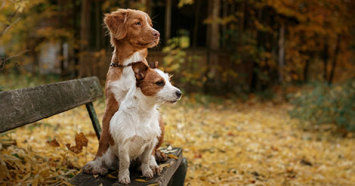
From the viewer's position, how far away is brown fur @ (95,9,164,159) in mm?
2191

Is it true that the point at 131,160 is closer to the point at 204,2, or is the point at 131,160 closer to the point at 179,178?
the point at 179,178

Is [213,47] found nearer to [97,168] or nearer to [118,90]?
[118,90]

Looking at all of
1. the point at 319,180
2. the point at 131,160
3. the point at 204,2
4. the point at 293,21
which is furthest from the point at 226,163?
the point at 293,21

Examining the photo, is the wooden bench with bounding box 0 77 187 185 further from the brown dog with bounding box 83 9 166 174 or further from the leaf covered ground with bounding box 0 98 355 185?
the leaf covered ground with bounding box 0 98 355 185

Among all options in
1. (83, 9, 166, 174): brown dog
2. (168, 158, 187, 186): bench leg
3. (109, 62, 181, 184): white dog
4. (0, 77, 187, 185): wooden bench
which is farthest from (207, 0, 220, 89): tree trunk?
(109, 62, 181, 184): white dog

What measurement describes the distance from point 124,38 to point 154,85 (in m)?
0.50

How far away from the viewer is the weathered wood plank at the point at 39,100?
73.4 inches

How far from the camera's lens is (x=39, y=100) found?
2234 millimetres

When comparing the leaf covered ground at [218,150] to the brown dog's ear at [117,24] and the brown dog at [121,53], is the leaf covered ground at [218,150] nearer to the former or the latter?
the brown dog at [121,53]

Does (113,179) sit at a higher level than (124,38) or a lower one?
lower

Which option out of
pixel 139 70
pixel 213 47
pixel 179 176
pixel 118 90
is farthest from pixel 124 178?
pixel 213 47

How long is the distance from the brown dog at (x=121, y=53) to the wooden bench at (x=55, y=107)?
0.26 m

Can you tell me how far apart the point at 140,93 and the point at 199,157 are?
10.1 feet

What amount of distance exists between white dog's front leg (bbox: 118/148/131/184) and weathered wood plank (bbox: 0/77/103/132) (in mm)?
637
